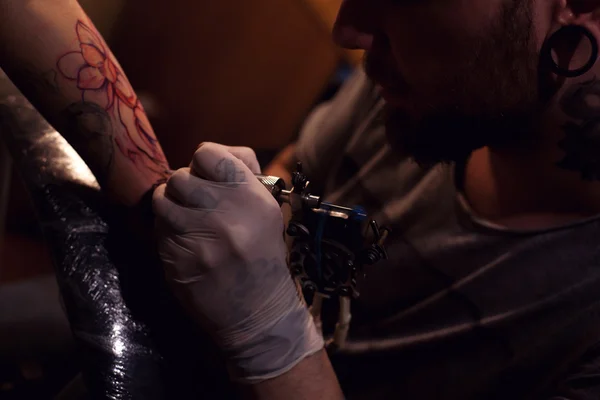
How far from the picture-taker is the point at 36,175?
33.9 inches

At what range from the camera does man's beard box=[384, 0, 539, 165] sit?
77cm

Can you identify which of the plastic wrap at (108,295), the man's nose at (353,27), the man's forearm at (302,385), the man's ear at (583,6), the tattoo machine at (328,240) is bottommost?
the man's forearm at (302,385)

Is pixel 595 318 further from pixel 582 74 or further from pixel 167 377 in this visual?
pixel 167 377

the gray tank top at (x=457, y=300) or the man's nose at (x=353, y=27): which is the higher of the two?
the man's nose at (x=353, y=27)

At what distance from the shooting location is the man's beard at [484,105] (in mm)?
773

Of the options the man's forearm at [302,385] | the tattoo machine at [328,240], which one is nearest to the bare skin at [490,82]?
the tattoo machine at [328,240]

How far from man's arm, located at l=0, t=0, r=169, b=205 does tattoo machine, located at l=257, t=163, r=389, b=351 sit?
278 millimetres

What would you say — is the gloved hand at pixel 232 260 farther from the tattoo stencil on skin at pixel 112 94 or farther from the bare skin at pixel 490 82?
the bare skin at pixel 490 82

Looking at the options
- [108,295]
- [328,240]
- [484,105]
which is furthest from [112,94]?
[484,105]

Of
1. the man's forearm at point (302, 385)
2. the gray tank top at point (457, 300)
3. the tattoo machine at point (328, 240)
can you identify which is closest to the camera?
the tattoo machine at point (328, 240)

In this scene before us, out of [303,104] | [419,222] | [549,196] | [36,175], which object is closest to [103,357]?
[36,175]

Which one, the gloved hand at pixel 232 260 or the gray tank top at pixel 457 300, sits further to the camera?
the gray tank top at pixel 457 300

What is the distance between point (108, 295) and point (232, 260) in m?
0.19

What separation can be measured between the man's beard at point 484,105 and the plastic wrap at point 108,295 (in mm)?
461
